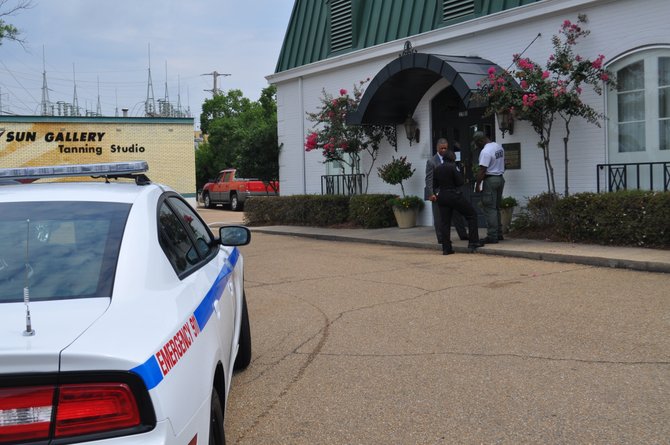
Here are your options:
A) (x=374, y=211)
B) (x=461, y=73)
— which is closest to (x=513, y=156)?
(x=461, y=73)

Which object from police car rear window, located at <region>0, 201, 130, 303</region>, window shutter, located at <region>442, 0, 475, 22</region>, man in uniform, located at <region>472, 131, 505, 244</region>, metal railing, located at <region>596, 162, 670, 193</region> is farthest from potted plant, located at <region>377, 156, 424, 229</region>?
police car rear window, located at <region>0, 201, 130, 303</region>

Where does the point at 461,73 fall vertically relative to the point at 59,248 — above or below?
above

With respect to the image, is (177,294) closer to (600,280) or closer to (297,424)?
(297,424)

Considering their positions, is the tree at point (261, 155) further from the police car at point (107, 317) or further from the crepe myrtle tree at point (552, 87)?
the police car at point (107, 317)

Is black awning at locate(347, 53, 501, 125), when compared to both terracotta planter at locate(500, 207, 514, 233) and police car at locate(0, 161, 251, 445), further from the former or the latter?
police car at locate(0, 161, 251, 445)

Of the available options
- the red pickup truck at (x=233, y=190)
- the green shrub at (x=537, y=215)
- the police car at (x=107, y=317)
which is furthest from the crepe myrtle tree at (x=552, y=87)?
the red pickup truck at (x=233, y=190)

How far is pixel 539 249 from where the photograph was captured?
35.7 feet

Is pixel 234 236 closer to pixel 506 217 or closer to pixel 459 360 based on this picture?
pixel 459 360

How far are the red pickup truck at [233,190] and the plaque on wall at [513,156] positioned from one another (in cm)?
1618

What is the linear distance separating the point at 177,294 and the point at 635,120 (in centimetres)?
1111

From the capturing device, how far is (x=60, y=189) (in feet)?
11.5

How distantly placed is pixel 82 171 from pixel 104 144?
27.2 meters

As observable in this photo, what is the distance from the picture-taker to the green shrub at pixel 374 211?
1606 centimetres

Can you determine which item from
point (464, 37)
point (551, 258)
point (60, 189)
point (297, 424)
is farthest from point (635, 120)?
point (60, 189)
